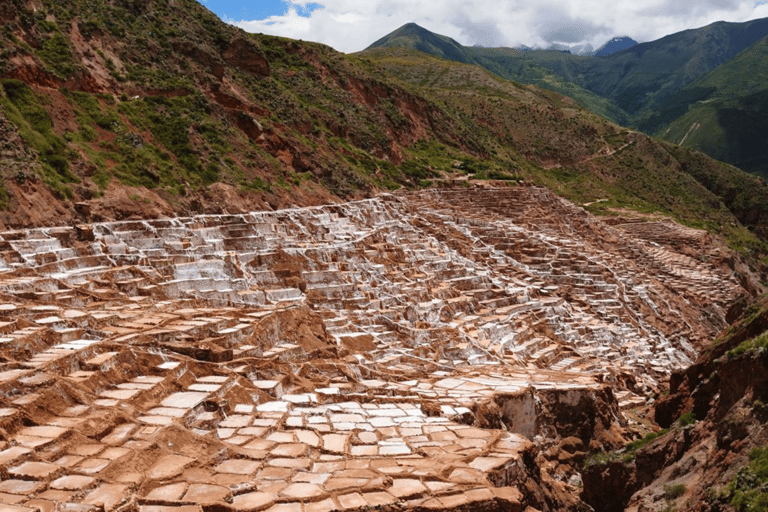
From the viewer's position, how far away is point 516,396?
1324 cm

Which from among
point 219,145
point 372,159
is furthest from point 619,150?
point 219,145

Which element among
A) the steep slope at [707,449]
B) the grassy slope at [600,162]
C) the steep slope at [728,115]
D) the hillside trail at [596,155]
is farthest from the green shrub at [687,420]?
the steep slope at [728,115]

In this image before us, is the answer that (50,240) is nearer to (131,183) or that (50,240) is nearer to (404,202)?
(131,183)

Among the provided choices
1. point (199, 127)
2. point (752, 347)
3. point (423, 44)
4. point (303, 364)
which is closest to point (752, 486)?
point (752, 347)

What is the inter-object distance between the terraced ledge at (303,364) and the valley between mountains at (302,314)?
66 millimetres

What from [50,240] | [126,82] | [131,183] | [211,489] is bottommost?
[211,489]

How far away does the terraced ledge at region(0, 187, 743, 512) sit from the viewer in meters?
7.28

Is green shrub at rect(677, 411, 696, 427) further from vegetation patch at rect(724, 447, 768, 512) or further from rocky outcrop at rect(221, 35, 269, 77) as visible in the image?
rocky outcrop at rect(221, 35, 269, 77)

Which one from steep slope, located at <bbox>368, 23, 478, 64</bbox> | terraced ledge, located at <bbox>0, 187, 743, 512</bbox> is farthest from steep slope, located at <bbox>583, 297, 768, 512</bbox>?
steep slope, located at <bbox>368, 23, 478, 64</bbox>

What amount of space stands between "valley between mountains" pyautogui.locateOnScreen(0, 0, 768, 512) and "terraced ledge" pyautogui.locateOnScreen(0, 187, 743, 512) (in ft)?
0.22

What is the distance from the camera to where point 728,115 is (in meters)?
121

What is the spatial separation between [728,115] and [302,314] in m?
130

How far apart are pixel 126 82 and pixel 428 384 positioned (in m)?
20.5

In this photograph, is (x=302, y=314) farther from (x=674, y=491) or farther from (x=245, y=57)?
(x=245, y=57)
